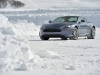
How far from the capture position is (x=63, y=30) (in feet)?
57.2

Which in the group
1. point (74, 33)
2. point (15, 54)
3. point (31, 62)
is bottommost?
point (74, 33)

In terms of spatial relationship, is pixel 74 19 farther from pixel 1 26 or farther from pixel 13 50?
pixel 13 50

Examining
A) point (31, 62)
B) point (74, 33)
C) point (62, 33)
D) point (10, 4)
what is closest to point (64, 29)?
point (62, 33)

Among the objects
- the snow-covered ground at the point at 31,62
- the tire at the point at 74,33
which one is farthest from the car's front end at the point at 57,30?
the snow-covered ground at the point at 31,62

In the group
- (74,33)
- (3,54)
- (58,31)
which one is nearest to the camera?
(3,54)

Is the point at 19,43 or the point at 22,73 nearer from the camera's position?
the point at 22,73

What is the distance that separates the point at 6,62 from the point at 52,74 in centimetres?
94

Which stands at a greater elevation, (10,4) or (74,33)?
(74,33)

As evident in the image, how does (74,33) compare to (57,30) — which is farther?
(74,33)

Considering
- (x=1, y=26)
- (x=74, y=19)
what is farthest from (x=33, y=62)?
(x=74, y=19)

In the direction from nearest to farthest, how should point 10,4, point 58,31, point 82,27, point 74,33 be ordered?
point 58,31
point 74,33
point 82,27
point 10,4

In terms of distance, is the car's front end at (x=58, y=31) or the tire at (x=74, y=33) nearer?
the car's front end at (x=58, y=31)

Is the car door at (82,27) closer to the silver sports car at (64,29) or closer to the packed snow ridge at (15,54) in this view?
the silver sports car at (64,29)

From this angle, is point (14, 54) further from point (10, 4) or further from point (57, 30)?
point (10, 4)
